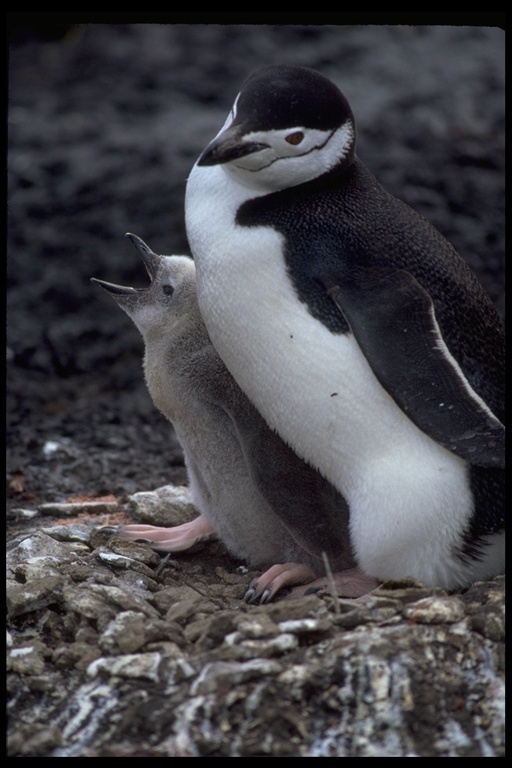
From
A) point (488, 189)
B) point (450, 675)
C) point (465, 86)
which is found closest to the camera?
point (450, 675)

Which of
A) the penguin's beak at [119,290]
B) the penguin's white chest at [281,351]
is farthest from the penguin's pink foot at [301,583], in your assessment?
the penguin's beak at [119,290]

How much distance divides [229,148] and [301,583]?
1.17 m

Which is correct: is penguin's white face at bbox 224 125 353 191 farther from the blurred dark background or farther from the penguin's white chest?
the blurred dark background

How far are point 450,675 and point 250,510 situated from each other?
0.93 meters

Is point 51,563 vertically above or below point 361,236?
below

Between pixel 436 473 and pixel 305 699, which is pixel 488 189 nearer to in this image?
pixel 436 473

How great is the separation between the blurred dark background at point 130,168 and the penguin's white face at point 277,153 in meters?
1.75

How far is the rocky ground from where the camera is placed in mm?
2184

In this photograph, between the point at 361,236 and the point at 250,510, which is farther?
the point at 250,510

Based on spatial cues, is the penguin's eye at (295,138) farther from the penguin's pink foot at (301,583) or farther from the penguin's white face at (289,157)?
the penguin's pink foot at (301,583)

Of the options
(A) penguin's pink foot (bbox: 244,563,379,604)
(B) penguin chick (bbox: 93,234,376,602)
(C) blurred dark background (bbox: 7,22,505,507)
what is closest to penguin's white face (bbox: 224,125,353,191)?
(B) penguin chick (bbox: 93,234,376,602)
